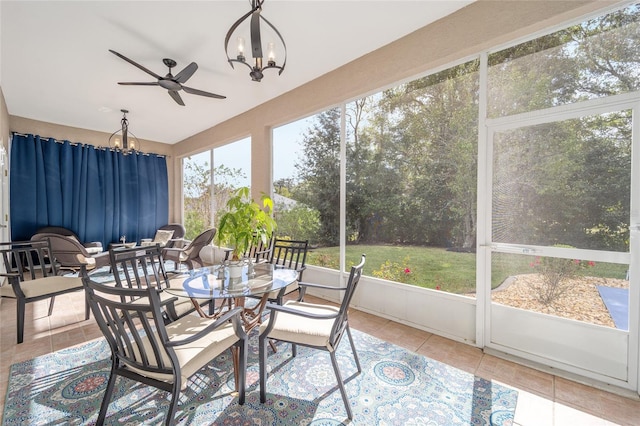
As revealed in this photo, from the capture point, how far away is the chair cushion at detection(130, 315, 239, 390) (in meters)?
1.35

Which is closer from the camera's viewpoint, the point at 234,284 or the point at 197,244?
the point at 234,284

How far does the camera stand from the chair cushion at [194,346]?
1351mm

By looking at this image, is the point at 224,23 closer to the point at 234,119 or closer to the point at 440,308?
the point at 234,119

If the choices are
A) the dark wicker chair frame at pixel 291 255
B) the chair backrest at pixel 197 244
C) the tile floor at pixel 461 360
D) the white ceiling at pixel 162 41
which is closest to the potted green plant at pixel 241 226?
the dark wicker chair frame at pixel 291 255

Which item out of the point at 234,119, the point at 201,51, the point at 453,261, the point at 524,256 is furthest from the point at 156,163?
the point at 524,256

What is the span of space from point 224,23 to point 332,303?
3.18 metres

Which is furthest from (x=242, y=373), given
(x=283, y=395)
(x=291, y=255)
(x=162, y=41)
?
(x=162, y=41)

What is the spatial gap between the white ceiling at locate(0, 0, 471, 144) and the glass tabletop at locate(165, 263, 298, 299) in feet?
7.34

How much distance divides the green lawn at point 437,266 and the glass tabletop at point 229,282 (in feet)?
3.69

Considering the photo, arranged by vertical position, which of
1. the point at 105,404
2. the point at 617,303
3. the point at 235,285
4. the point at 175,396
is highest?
the point at 235,285

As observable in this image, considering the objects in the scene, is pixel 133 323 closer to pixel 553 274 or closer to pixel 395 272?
pixel 395 272

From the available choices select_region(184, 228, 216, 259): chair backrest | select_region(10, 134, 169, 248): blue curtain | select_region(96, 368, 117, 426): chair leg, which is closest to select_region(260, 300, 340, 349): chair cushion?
select_region(96, 368, 117, 426): chair leg

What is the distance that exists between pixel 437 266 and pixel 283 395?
5.81 ft

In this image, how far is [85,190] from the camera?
5.46 meters
